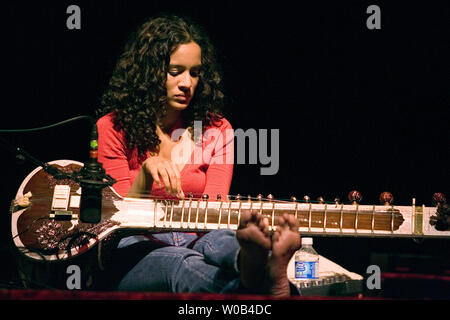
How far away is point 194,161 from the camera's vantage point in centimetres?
239

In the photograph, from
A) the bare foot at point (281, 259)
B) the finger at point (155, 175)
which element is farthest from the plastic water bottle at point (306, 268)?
the finger at point (155, 175)

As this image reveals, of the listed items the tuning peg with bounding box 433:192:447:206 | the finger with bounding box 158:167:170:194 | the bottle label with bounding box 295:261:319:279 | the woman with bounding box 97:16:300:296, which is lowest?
the bottle label with bounding box 295:261:319:279

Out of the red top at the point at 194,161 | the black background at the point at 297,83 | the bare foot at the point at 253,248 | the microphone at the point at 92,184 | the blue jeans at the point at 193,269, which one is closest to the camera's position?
the bare foot at the point at 253,248

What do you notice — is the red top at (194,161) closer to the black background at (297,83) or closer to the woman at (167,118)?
the woman at (167,118)

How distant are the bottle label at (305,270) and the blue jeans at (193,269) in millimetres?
A: 413

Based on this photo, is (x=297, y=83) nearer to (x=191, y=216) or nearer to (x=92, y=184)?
(x=191, y=216)

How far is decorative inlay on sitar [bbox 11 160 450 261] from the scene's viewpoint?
6.63 feet

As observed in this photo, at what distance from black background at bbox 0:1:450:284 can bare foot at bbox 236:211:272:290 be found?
1322 mm

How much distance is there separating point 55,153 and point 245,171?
3.34 ft

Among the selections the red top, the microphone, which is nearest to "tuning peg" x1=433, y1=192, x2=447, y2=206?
the red top

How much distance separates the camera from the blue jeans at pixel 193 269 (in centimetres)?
164

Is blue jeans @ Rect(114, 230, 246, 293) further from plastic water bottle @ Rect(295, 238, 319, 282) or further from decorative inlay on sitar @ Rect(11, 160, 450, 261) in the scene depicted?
plastic water bottle @ Rect(295, 238, 319, 282)

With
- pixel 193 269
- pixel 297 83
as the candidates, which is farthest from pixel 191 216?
pixel 297 83
